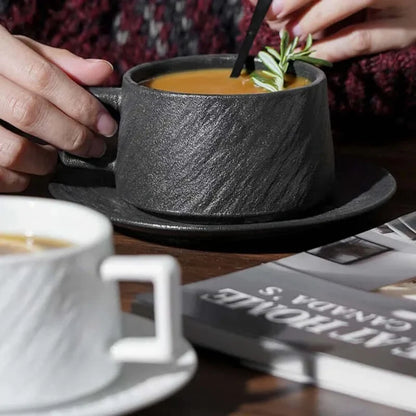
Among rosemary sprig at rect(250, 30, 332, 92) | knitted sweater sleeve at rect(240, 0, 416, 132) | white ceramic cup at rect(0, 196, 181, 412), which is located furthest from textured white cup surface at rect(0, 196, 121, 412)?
knitted sweater sleeve at rect(240, 0, 416, 132)

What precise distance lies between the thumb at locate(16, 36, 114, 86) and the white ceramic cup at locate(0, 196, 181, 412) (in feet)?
1.38

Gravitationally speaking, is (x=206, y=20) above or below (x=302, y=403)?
above

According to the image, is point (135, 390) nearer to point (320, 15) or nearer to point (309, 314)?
point (309, 314)

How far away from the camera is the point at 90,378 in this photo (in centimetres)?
50

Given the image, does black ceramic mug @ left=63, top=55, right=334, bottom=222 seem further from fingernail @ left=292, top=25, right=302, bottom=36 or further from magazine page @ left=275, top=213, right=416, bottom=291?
fingernail @ left=292, top=25, right=302, bottom=36

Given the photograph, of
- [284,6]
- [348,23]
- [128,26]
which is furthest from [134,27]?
[284,6]

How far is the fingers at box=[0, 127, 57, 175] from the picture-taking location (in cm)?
93

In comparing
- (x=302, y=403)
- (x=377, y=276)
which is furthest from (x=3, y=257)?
(x=377, y=276)

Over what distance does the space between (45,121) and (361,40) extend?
450 millimetres

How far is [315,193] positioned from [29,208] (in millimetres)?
300

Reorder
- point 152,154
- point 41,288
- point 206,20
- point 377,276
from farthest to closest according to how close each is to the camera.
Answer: point 206,20
point 152,154
point 377,276
point 41,288

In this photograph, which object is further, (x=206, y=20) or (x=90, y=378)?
(x=206, y=20)

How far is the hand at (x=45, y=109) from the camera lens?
893 mm

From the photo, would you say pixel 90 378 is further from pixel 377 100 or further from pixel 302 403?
pixel 377 100
